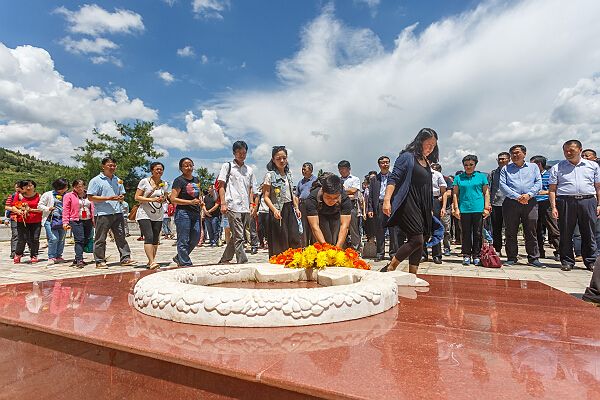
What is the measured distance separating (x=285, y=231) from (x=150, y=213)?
99.9 inches

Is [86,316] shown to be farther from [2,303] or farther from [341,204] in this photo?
[341,204]

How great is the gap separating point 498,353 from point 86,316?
93.9 inches

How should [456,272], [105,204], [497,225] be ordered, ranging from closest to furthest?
1. [456,272]
2. [105,204]
3. [497,225]

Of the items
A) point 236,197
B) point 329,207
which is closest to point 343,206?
point 329,207

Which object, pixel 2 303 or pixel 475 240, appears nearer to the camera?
pixel 2 303

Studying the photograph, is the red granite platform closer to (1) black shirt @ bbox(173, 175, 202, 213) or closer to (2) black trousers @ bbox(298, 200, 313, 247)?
(2) black trousers @ bbox(298, 200, 313, 247)

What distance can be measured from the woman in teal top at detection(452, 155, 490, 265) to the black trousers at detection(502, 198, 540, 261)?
402 mm

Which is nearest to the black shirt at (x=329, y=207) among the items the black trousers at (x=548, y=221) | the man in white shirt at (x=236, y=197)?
the man in white shirt at (x=236, y=197)

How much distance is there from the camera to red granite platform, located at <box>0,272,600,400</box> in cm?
149

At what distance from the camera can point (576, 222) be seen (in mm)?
6406

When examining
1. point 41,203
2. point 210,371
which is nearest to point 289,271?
point 210,371

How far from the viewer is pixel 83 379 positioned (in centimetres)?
205

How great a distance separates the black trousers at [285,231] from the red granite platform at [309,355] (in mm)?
2368

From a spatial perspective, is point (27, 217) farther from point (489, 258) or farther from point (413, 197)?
point (489, 258)
